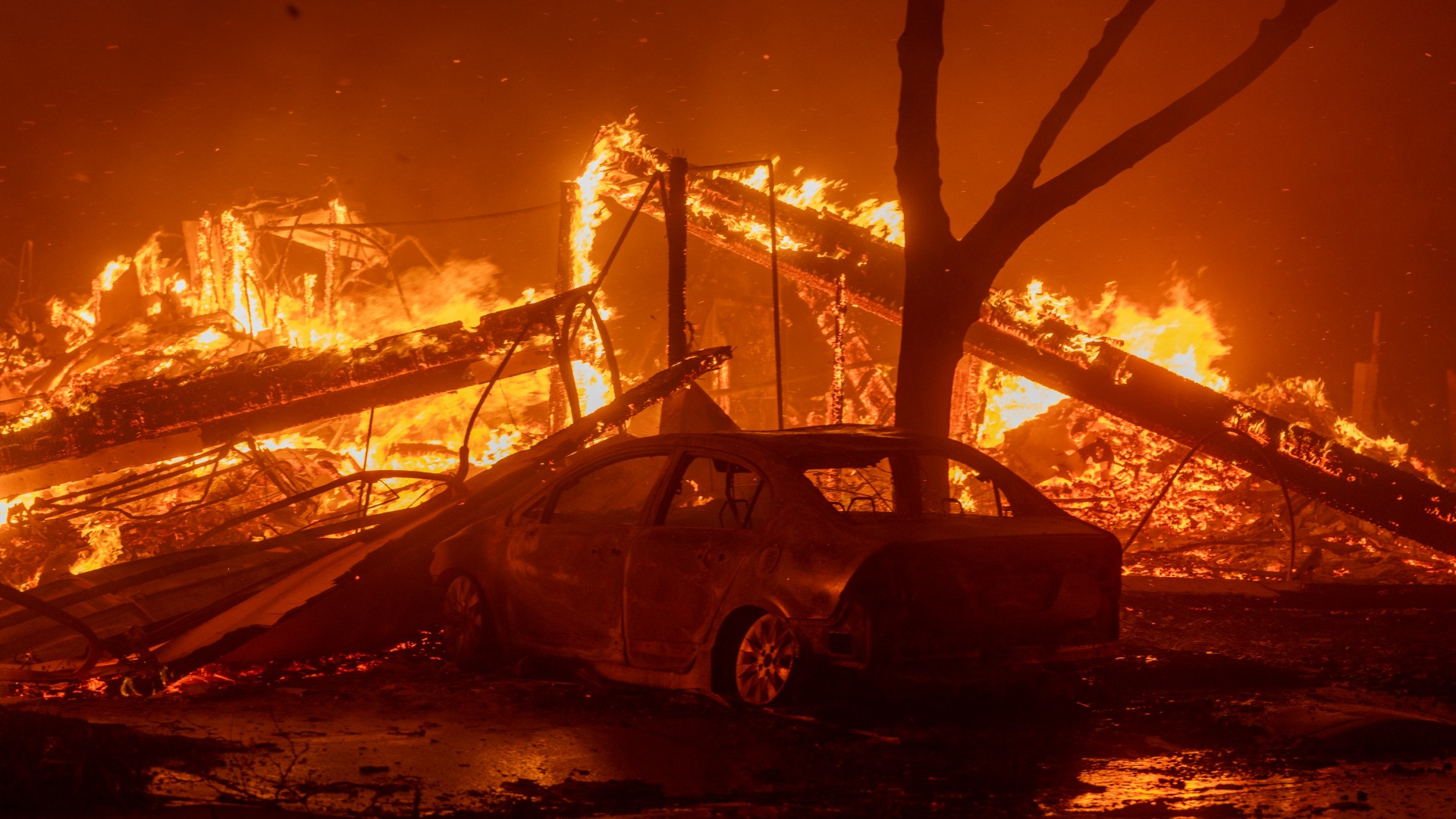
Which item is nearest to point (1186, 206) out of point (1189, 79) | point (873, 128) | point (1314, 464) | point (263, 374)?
point (1189, 79)

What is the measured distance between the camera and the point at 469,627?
750cm

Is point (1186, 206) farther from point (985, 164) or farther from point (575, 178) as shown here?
point (575, 178)

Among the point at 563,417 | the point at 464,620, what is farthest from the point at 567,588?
the point at 563,417

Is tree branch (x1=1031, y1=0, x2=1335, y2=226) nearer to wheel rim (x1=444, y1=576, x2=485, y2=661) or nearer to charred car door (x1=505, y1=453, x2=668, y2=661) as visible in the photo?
charred car door (x1=505, y1=453, x2=668, y2=661)

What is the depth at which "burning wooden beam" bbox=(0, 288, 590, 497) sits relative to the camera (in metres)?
12.7

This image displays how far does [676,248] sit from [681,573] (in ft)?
24.3

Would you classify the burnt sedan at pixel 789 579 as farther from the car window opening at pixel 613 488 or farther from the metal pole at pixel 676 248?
the metal pole at pixel 676 248

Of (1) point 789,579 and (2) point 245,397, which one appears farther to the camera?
(2) point 245,397

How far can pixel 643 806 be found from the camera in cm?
438

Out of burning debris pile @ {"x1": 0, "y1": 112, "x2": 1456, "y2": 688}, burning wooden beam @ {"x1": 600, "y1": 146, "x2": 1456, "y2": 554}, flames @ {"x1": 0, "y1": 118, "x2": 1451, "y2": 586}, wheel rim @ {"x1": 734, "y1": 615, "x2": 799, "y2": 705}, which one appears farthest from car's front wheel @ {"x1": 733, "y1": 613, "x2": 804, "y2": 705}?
burning wooden beam @ {"x1": 600, "y1": 146, "x2": 1456, "y2": 554}

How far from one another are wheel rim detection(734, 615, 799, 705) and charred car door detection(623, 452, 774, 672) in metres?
0.24

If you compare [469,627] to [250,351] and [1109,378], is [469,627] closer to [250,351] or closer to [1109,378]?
[1109,378]

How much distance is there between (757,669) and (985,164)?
18.1 m

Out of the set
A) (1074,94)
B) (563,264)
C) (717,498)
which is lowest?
(717,498)
